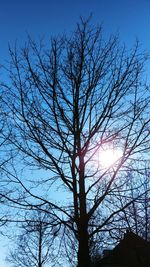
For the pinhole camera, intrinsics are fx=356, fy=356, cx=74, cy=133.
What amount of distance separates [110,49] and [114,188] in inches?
149

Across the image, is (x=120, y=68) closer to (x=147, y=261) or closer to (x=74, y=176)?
(x=74, y=176)

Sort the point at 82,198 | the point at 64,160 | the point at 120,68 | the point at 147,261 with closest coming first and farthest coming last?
the point at 82,198
the point at 64,160
the point at 120,68
the point at 147,261

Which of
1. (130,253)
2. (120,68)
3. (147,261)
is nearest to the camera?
(120,68)

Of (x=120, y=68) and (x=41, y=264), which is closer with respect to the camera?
(x=120, y=68)

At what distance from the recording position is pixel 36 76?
9.58 metres

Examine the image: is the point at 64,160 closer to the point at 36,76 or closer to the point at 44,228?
the point at 44,228

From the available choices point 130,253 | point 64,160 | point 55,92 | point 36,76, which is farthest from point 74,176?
point 130,253

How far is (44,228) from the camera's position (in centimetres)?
852

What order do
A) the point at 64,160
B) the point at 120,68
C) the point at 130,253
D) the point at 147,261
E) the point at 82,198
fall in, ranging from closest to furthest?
the point at 82,198
the point at 64,160
the point at 120,68
the point at 147,261
the point at 130,253

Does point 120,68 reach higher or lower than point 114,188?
higher

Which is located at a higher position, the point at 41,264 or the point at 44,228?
the point at 41,264

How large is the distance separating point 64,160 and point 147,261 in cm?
1495

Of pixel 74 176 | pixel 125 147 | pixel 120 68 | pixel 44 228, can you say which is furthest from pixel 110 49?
pixel 44 228

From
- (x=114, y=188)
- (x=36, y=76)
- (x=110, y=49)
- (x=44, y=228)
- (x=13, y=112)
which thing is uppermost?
(x=110, y=49)
